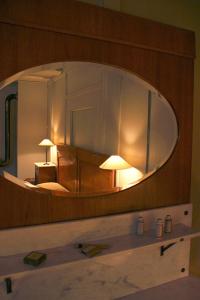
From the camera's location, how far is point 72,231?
3.42ft

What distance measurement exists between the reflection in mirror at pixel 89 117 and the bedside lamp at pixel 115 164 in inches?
0.4

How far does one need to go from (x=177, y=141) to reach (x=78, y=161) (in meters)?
0.50

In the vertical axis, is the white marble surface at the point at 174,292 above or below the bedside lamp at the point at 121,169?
below

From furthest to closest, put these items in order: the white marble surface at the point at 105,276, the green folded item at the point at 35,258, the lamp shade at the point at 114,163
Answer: the lamp shade at the point at 114,163, the white marble surface at the point at 105,276, the green folded item at the point at 35,258

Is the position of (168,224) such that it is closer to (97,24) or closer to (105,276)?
(105,276)

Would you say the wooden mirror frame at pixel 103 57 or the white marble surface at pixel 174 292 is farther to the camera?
the white marble surface at pixel 174 292

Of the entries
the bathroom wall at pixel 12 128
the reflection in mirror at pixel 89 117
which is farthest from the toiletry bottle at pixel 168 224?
the bathroom wall at pixel 12 128

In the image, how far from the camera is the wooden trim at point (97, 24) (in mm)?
913

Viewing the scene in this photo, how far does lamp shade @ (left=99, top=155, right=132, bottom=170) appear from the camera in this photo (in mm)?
1093

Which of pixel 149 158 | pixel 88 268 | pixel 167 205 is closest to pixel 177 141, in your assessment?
pixel 149 158

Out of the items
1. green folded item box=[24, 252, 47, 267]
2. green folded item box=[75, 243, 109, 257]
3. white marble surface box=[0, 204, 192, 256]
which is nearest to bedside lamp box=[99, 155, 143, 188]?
white marble surface box=[0, 204, 192, 256]

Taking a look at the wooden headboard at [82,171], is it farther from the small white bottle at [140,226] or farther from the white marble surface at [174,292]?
the white marble surface at [174,292]

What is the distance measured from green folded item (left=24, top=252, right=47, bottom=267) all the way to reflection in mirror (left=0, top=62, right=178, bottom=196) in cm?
27

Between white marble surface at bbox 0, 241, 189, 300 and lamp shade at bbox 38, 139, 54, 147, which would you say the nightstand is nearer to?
lamp shade at bbox 38, 139, 54, 147
